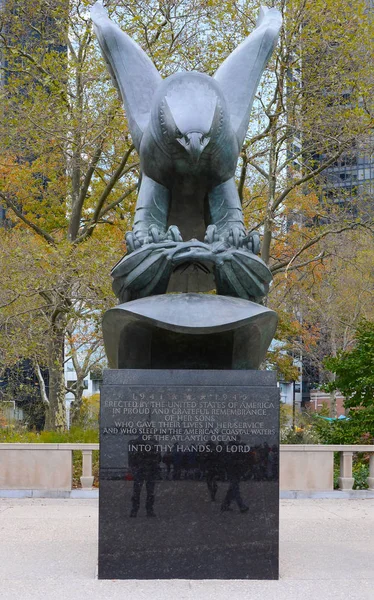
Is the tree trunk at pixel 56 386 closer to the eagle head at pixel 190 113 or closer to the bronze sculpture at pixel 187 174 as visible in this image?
the bronze sculpture at pixel 187 174

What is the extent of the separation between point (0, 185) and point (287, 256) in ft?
26.8

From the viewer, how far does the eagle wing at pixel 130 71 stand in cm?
788

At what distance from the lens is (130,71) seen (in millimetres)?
7992

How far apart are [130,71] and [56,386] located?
11.7 m

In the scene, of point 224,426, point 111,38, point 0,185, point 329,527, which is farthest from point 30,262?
point 224,426

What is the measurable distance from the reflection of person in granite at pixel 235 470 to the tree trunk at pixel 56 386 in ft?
40.3

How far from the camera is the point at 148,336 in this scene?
632 cm

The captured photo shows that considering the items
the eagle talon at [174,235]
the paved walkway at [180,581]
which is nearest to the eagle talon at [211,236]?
the eagle talon at [174,235]

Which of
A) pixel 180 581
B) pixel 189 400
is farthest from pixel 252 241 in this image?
pixel 180 581

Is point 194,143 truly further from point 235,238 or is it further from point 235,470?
point 235,470

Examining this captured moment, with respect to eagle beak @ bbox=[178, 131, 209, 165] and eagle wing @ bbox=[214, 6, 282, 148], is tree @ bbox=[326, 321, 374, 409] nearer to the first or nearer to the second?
eagle wing @ bbox=[214, 6, 282, 148]

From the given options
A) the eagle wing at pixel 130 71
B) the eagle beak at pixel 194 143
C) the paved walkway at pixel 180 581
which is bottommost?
the paved walkway at pixel 180 581

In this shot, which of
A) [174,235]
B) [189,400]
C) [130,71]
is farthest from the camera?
[130,71]

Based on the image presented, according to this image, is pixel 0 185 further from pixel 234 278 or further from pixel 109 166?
pixel 234 278
